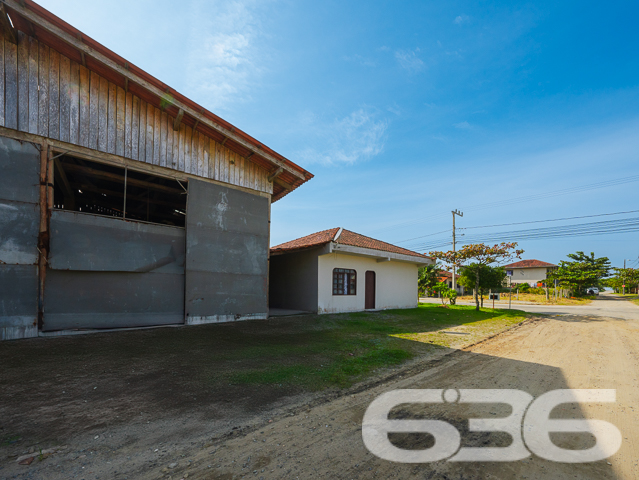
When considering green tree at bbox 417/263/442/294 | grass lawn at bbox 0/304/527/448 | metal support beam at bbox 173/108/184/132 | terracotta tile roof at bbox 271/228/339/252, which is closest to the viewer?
grass lawn at bbox 0/304/527/448

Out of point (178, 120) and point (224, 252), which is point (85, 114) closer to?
point (178, 120)

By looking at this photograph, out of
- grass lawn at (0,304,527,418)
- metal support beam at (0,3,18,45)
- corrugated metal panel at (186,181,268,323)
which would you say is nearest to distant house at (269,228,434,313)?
corrugated metal panel at (186,181,268,323)

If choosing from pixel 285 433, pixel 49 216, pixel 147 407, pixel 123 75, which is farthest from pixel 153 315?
pixel 285 433

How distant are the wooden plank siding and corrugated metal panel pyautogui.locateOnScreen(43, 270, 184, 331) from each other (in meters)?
3.32

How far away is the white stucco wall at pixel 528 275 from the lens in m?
49.0

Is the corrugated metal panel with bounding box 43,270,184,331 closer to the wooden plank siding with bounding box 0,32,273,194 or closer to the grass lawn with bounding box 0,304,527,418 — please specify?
the grass lawn with bounding box 0,304,527,418

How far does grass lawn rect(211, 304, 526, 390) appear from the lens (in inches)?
198

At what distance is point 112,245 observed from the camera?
26.7 feet

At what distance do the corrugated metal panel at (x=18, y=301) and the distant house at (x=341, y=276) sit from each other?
29.8 ft

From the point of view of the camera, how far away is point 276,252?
16031 millimetres

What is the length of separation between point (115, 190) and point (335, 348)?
11063 mm

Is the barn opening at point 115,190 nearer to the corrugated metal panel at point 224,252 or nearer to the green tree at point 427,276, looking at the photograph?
the corrugated metal panel at point 224,252

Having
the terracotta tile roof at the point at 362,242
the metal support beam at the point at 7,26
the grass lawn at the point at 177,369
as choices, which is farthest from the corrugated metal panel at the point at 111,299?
the terracotta tile roof at the point at 362,242

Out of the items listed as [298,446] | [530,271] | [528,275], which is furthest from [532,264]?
[298,446]
